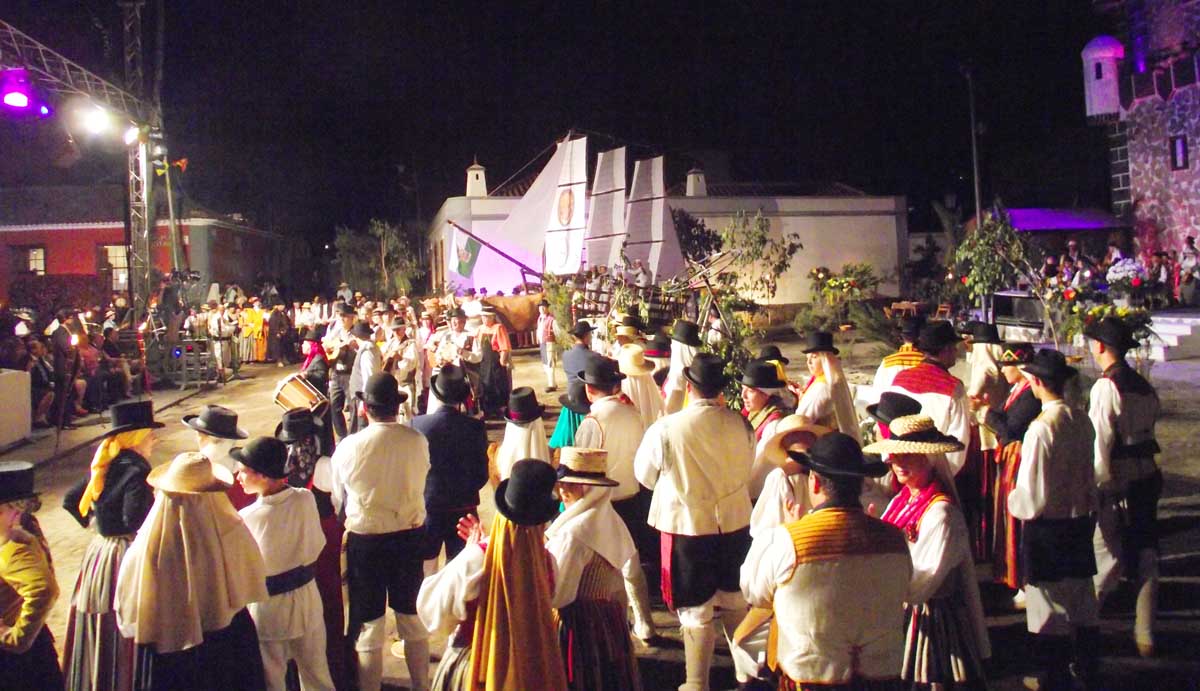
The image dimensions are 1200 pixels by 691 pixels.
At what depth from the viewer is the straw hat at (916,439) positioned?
3225 mm

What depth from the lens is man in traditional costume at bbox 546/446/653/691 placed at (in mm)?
3229

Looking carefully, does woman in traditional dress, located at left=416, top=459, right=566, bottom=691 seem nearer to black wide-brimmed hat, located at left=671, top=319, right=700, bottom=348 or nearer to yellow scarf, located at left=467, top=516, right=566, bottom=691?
yellow scarf, located at left=467, top=516, right=566, bottom=691

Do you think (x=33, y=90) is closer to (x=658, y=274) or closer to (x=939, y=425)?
(x=658, y=274)

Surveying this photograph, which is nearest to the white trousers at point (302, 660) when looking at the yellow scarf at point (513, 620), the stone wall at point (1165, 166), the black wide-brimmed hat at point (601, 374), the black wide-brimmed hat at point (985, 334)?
the yellow scarf at point (513, 620)

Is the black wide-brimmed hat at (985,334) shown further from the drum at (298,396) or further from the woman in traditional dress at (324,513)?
the drum at (298,396)

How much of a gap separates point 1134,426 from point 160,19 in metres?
19.1

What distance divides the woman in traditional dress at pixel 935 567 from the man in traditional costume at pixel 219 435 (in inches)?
122

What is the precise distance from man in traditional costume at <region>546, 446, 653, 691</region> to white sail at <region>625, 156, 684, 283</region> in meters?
16.3

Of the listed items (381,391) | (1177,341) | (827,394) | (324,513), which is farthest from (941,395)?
(1177,341)

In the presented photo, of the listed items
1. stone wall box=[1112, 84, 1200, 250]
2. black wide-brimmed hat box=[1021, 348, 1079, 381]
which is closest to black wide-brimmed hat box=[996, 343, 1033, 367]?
black wide-brimmed hat box=[1021, 348, 1079, 381]

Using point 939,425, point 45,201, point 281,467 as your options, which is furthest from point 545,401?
point 45,201

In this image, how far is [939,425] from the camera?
17.4ft

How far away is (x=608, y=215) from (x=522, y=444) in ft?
57.7

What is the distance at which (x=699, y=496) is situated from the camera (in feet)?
14.3
